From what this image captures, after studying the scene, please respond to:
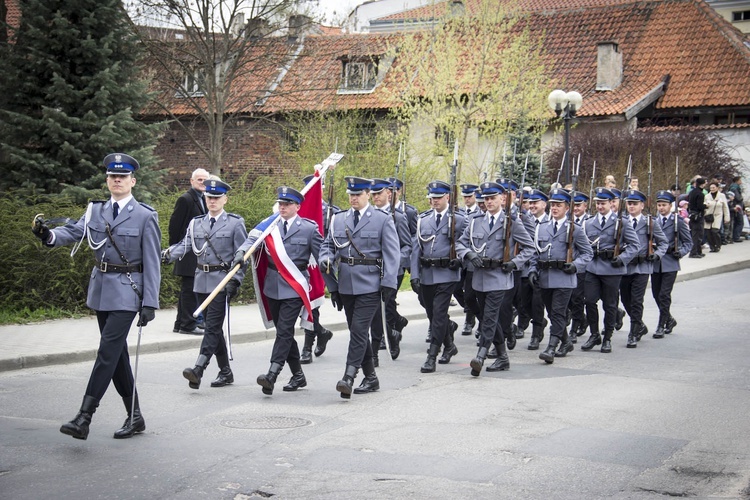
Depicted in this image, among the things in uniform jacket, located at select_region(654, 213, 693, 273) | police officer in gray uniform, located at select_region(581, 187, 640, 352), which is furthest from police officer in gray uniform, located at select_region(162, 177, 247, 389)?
uniform jacket, located at select_region(654, 213, 693, 273)

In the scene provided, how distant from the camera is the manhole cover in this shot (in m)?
8.77

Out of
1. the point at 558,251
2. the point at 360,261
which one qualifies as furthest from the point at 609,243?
the point at 360,261

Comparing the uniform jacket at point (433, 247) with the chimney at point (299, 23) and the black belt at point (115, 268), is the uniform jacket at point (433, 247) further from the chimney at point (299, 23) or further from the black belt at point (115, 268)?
the chimney at point (299, 23)

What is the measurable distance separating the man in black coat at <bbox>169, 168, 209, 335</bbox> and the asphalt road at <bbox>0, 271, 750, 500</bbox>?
143cm

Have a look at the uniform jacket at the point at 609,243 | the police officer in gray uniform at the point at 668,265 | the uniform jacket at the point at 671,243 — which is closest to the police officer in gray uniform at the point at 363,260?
the uniform jacket at the point at 609,243

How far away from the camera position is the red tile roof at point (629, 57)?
3834cm

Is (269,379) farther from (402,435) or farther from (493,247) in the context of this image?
(493,247)

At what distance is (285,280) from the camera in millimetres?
10461

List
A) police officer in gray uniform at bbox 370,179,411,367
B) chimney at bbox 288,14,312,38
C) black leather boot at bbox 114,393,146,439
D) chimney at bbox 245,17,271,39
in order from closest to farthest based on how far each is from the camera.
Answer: black leather boot at bbox 114,393,146,439
police officer in gray uniform at bbox 370,179,411,367
chimney at bbox 245,17,271,39
chimney at bbox 288,14,312,38

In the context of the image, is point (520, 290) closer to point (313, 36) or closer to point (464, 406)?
point (464, 406)

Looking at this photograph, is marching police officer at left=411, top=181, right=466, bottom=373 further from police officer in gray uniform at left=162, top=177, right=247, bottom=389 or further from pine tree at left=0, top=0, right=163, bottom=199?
pine tree at left=0, top=0, right=163, bottom=199

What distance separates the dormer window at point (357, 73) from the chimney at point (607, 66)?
27.3 ft

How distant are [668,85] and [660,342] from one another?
90.1 feet

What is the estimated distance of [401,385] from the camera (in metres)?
11.1
